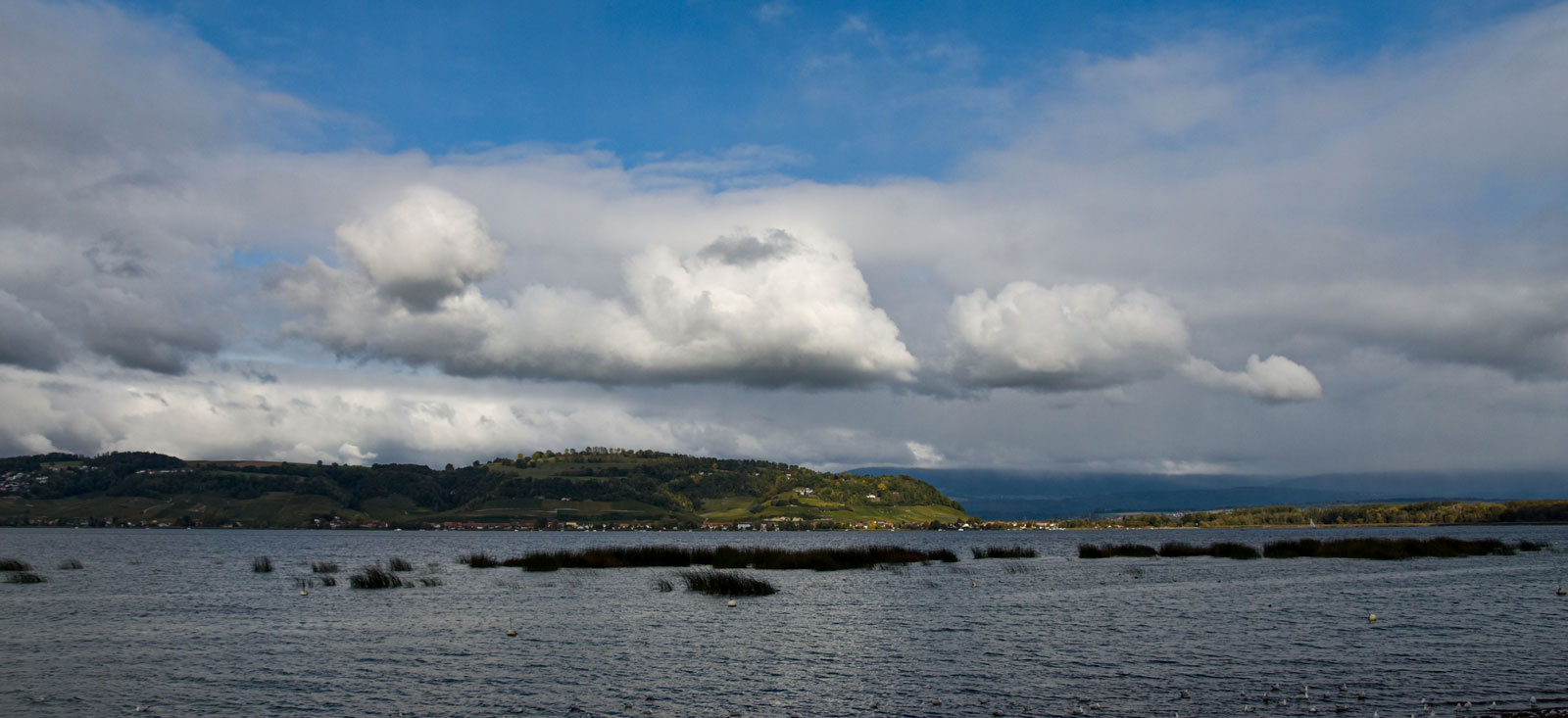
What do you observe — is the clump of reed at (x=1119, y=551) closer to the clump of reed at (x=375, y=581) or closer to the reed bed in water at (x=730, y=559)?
the reed bed in water at (x=730, y=559)

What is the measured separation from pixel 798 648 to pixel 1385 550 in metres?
89.9

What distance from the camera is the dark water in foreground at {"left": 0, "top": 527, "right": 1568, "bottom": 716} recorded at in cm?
3203

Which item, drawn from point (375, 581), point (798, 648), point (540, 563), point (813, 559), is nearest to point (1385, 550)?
point (813, 559)

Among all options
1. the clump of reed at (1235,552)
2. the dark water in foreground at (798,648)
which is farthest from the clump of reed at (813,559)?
the clump of reed at (1235,552)

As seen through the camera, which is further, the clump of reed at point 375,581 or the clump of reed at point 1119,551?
the clump of reed at point 1119,551

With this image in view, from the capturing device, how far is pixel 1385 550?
10562 centimetres

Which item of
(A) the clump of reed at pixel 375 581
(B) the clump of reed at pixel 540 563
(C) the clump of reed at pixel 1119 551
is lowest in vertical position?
(C) the clump of reed at pixel 1119 551

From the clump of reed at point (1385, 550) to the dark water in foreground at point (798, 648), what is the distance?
99.3 feet

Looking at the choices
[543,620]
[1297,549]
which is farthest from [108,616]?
[1297,549]

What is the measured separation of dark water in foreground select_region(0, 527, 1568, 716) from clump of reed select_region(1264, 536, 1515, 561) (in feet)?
99.3

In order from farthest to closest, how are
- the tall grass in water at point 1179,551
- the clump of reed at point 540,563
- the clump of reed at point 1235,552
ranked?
1. the tall grass in water at point 1179,551
2. the clump of reed at point 1235,552
3. the clump of reed at point 540,563

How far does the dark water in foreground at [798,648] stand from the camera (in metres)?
32.0

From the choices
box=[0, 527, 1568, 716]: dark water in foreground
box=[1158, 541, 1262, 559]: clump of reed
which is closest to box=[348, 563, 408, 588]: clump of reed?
box=[0, 527, 1568, 716]: dark water in foreground

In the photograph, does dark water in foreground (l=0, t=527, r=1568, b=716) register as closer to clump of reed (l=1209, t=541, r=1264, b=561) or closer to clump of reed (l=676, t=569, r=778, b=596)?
clump of reed (l=676, t=569, r=778, b=596)
